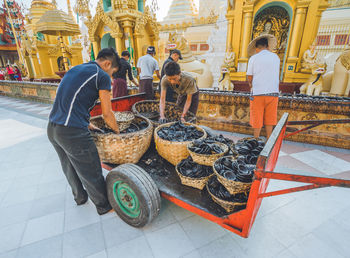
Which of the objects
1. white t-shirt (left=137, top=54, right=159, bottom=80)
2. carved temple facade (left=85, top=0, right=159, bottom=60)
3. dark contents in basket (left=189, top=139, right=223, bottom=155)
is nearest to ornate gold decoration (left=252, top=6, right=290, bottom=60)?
carved temple facade (left=85, top=0, right=159, bottom=60)

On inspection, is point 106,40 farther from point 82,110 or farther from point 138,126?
point 82,110

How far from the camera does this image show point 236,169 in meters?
1.54

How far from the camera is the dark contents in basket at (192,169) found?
1.75m

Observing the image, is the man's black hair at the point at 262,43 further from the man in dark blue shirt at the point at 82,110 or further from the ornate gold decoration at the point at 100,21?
the ornate gold decoration at the point at 100,21

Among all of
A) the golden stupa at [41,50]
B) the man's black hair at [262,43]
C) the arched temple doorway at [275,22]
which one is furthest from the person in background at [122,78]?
the golden stupa at [41,50]

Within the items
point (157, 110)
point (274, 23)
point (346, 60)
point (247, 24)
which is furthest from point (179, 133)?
point (274, 23)

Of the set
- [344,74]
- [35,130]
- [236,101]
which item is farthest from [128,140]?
[344,74]

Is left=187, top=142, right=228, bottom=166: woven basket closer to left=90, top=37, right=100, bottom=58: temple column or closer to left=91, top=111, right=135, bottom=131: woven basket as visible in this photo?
left=91, top=111, right=135, bottom=131: woven basket

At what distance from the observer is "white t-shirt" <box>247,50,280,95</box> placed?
9.30ft

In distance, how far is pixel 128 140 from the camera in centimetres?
195

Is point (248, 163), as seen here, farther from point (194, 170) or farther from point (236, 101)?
point (236, 101)

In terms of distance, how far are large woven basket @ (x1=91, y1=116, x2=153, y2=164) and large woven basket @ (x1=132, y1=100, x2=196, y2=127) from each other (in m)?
0.66

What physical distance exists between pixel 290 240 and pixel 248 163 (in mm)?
869

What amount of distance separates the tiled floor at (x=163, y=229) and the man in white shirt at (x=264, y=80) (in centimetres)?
116
